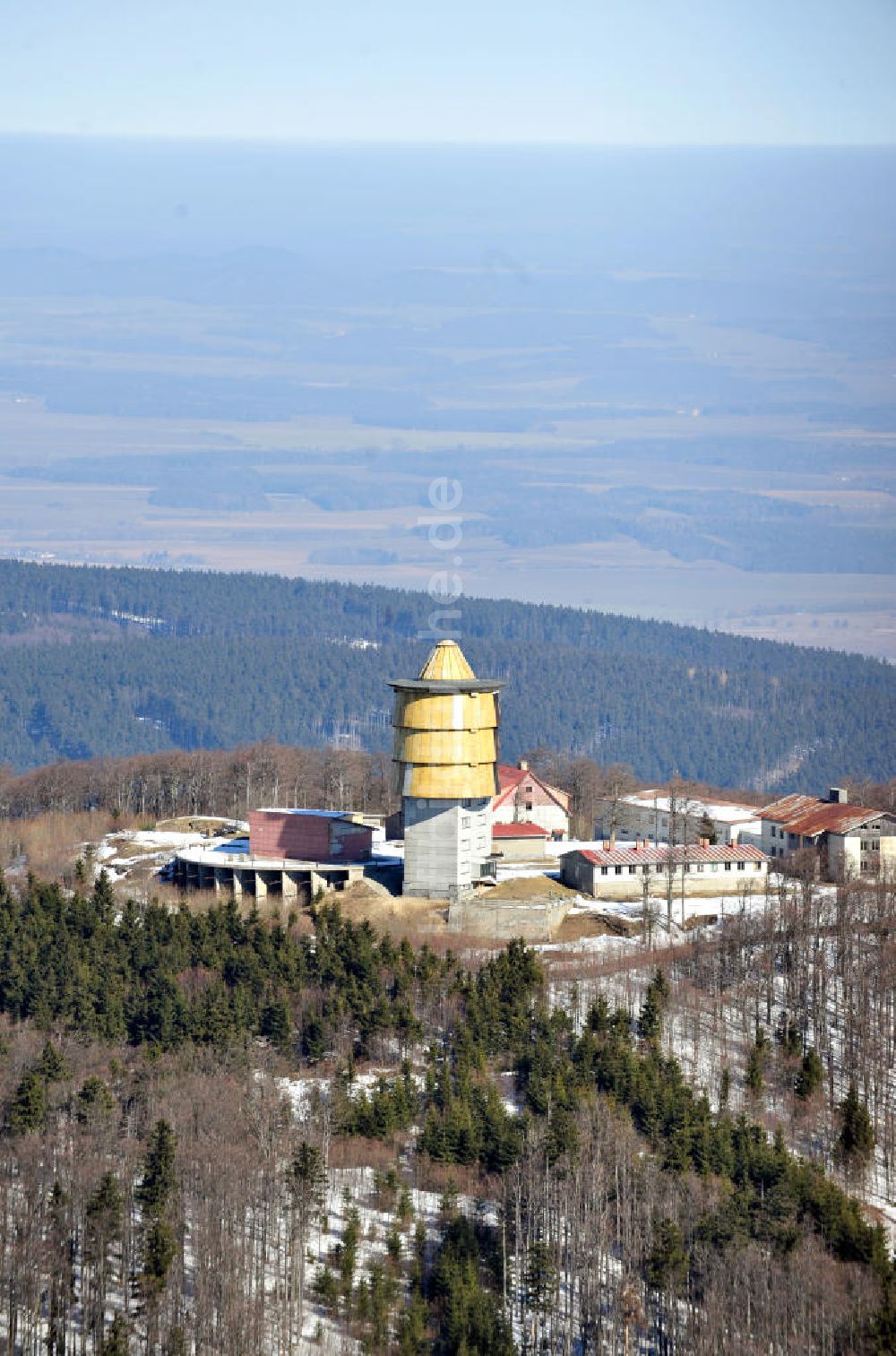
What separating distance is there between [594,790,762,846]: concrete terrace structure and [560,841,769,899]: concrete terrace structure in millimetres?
4010

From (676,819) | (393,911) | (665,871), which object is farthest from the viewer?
(676,819)

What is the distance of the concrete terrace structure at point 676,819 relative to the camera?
Result: 343 ft

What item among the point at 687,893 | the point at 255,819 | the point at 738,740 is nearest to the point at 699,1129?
the point at 687,893

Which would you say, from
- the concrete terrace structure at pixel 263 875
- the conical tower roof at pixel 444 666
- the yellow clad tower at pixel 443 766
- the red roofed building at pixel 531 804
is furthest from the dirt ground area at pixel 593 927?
the red roofed building at pixel 531 804

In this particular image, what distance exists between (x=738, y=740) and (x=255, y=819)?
97.3 meters

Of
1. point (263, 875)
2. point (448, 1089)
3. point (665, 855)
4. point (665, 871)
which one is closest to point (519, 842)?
point (665, 855)

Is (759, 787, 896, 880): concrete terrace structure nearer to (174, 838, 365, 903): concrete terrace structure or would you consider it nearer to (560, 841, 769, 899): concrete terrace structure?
(560, 841, 769, 899): concrete terrace structure

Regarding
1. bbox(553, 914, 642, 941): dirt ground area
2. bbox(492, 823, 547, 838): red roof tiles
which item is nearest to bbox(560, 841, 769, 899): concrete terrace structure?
bbox(553, 914, 642, 941): dirt ground area

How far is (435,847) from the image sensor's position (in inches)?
3780

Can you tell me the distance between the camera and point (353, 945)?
8800 cm

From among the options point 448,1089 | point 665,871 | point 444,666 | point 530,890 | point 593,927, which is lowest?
point 448,1089

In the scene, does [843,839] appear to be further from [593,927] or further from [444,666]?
[444,666]

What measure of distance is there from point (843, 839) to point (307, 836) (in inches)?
694

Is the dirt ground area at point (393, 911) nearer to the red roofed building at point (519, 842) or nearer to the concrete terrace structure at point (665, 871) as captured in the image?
the concrete terrace structure at point (665, 871)
